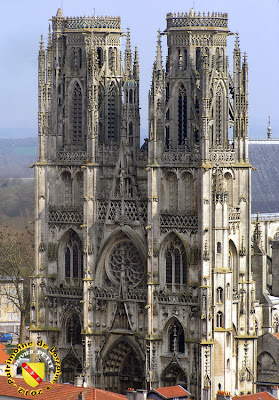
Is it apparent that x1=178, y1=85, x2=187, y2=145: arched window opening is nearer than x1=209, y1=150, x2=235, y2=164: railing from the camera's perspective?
No

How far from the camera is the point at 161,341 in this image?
119562 millimetres

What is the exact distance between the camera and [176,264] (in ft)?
392

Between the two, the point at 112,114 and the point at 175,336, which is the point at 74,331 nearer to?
the point at 175,336

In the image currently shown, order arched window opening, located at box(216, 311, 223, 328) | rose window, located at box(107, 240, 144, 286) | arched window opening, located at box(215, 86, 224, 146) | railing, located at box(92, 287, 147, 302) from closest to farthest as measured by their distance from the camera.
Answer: arched window opening, located at box(216, 311, 223, 328) < arched window opening, located at box(215, 86, 224, 146) < railing, located at box(92, 287, 147, 302) < rose window, located at box(107, 240, 144, 286)

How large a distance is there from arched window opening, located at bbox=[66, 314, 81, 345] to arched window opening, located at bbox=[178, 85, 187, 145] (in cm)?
1461

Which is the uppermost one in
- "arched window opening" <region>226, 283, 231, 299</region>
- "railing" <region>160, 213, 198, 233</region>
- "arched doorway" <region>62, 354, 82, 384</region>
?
"railing" <region>160, 213, 198, 233</region>

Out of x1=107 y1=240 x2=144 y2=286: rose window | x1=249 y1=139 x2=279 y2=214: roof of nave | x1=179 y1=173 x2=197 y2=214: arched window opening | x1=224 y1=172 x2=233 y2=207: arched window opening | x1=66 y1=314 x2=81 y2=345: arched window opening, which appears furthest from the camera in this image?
x1=249 y1=139 x2=279 y2=214: roof of nave

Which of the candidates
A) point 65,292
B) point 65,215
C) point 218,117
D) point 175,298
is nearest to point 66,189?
point 65,215

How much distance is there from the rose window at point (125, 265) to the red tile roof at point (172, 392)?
10575mm

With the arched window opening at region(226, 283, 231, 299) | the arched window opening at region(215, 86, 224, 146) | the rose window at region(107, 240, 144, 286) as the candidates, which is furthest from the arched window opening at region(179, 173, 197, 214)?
the arched window opening at region(226, 283, 231, 299)

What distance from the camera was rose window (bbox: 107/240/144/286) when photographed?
12169cm

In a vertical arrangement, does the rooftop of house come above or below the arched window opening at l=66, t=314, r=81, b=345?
below

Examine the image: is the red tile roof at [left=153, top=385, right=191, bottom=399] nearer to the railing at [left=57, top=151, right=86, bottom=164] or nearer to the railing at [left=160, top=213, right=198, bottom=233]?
the railing at [left=160, top=213, right=198, bottom=233]

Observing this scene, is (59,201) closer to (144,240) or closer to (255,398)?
(144,240)
